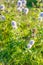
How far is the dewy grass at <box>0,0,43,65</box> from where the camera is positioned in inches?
128

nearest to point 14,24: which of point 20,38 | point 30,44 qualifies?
point 20,38

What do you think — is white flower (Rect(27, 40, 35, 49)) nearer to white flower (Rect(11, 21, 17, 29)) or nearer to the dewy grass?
the dewy grass

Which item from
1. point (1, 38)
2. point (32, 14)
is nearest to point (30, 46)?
point (1, 38)

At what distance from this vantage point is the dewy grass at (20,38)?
10.7 feet

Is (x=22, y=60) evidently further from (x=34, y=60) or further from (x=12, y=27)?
(x=12, y=27)

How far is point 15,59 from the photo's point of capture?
10.7 ft

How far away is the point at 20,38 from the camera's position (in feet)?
11.2

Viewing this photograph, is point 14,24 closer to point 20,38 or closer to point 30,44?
point 20,38

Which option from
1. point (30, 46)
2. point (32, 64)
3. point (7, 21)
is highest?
point (7, 21)

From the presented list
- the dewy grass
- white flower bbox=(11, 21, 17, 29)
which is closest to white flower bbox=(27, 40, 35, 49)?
the dewy grass

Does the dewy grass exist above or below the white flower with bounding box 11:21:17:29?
below

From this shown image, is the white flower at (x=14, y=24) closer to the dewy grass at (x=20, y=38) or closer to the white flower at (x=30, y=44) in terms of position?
the dewy grass at (x=20, y=38)

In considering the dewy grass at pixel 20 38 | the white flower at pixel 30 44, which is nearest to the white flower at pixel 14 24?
the dewy grass at pixel 20 38

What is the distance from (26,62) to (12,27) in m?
0.51
